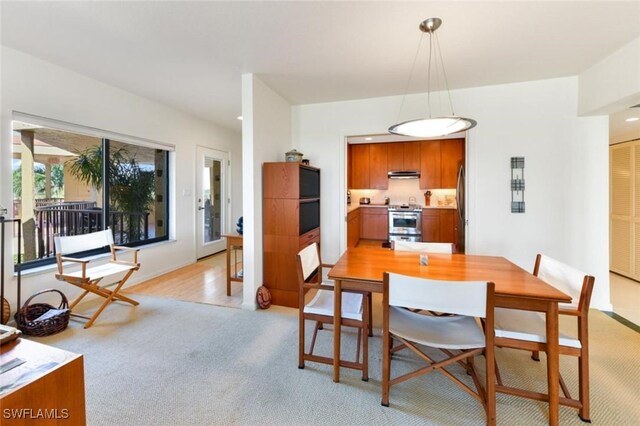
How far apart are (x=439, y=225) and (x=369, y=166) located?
2.00 metres

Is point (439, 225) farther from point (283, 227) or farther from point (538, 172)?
point (283, 227)

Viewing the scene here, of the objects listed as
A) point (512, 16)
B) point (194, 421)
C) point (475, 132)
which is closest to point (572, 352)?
point (194, 421)

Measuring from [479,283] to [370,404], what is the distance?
93 cm

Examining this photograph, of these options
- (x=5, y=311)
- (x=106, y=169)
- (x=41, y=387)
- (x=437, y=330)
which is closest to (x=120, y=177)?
(x=106, y=169)

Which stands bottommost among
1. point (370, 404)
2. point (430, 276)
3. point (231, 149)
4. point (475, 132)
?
point (370, 404)

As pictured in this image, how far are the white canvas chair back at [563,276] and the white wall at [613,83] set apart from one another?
174 cm

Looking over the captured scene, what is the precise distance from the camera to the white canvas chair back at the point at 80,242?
2746 millimetres

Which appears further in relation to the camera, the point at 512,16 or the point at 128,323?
the point at 128,323

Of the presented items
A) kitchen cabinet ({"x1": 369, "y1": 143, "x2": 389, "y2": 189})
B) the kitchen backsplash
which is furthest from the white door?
kitchen cabinet ({"x1": 369, "y1": 143, "x2": 389, "y2": 189})

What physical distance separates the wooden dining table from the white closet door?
133 inches

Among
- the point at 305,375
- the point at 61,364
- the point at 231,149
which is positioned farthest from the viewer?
the point at 231,149

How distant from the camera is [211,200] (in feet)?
17.9

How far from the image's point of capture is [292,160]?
3.33 m

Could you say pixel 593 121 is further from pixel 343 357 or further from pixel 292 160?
pixel 343 357
